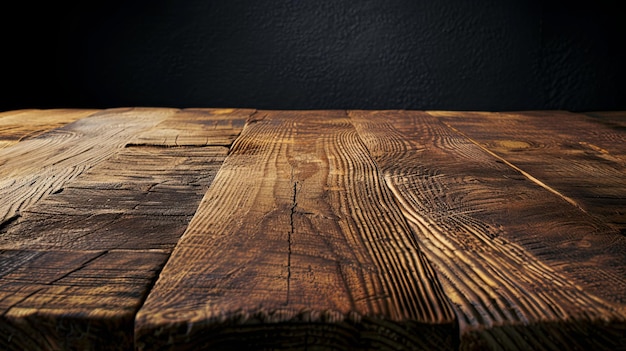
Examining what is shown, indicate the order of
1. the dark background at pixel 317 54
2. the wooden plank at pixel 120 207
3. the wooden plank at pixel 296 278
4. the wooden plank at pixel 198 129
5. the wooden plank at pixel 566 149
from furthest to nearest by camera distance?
1. the dark background at pixel 317 54
2. the wooden plank at pixel 198 129
3. the wooden plank at pixel 566 149
4. the wooden plank at pixel 120 207
5. the wooden plank at pixel 296 278

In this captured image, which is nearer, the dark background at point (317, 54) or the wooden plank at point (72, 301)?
the wooden plank at point (72, 301)

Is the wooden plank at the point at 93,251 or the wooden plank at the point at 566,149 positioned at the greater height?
the wooden plank at the point at 566,149

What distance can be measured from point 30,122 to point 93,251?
1009 millimetres

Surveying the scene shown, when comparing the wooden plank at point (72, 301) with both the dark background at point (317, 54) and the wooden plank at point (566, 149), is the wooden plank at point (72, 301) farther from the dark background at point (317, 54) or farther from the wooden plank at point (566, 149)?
the dark background at point (317, 54)

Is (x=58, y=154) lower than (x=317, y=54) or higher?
lower

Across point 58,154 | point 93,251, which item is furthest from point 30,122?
point 93,251

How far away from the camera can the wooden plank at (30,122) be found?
43.6 inches

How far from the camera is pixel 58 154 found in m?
0.92

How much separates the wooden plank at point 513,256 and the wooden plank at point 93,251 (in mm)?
264

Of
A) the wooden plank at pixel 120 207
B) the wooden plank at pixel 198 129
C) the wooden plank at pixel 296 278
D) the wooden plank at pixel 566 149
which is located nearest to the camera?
the wooden plank at pixel 296 278

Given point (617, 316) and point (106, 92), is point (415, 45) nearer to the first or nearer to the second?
point (106, 92)

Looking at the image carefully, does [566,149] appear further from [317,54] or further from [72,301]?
[317,54]

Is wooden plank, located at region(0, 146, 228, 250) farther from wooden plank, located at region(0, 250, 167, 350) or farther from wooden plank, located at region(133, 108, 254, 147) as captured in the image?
wooden plank, located at region(133, 108, 254, 147)

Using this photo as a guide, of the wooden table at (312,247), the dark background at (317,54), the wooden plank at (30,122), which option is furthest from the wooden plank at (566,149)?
the wooden plank at (30,122)
